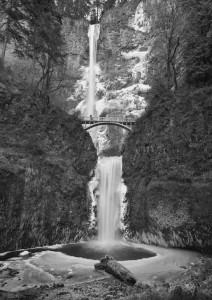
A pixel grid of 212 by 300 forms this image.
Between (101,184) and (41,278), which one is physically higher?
(101,184)

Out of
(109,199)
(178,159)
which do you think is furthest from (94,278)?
(109,199)

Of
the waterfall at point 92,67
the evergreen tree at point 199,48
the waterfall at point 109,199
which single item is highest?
the waterfall at point 92,67

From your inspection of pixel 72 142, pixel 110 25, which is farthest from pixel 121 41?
pixel 72 142

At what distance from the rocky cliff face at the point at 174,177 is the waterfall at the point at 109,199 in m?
1.10

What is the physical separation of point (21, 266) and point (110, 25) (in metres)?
55.9

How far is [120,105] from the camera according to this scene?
46406 millimetres

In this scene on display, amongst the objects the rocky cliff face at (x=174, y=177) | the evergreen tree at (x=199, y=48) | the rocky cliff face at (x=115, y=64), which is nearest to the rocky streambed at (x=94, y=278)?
the rocky cliff face at (x=174, y=177)

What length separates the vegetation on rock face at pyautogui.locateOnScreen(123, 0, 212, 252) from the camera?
13812 mm

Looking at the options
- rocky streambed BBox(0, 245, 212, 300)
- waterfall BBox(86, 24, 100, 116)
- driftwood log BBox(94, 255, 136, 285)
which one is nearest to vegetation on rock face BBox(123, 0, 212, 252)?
rocky streambed BBox(0, 245, 212, 300)

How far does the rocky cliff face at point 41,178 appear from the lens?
13.0 metres

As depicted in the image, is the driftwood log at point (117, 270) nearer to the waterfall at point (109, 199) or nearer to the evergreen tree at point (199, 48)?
the waterfall at point (109, 199)

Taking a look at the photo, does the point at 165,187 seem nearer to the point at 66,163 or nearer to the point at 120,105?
the point at 66,163

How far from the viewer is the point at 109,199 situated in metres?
19.9

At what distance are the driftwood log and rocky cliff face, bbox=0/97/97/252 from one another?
4.55 meters
